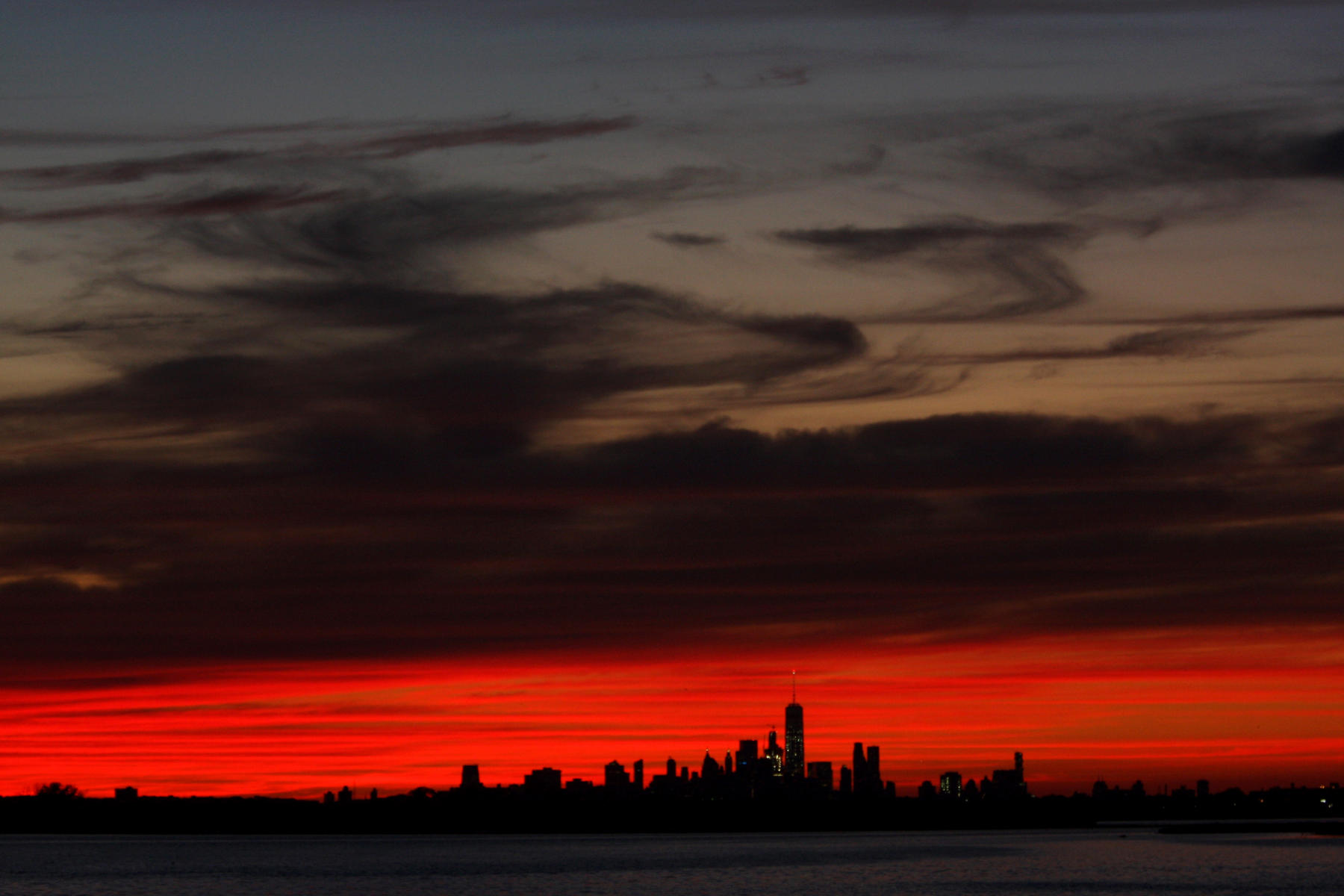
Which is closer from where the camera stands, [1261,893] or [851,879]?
[1261,893]

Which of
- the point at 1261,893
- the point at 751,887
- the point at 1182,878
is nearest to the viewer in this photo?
the point at 1261,893

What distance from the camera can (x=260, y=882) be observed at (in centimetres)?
19862

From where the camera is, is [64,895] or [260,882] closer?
[64,895]

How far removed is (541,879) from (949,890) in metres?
51.0

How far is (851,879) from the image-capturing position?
188 metres

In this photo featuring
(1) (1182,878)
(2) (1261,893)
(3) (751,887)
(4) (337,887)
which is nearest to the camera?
(2) (1261,893)

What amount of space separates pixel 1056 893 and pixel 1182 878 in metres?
41.3

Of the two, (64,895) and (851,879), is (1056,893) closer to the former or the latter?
(851,879)

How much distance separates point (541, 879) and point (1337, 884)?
89.0 m

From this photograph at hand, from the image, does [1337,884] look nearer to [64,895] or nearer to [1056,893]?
[1056,893]

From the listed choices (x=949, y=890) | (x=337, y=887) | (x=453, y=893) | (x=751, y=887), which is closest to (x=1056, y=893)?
(x=949, y=890)

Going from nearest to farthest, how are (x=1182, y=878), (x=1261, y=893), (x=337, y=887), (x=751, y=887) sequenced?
(x=1261, y=893)
(x=751, y=887)
(x=337, y=887)
(x=1182, y=878)

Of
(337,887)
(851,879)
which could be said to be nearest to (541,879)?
(337,887)

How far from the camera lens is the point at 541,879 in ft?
628
